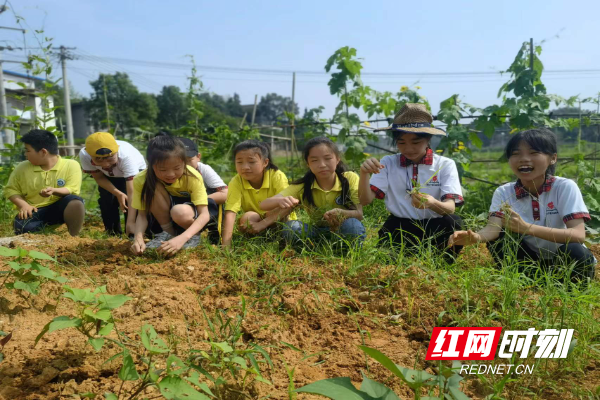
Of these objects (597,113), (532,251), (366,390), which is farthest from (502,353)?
(597,113)

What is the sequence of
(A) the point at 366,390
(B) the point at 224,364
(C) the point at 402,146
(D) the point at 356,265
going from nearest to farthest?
(A) the point at 366,390, (B) the point at 224,364, (D) the point at 356,265, (C) the point at 402,146

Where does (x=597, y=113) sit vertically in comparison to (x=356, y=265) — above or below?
above

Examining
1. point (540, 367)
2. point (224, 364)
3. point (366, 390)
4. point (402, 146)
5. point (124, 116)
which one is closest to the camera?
point (366, 390)

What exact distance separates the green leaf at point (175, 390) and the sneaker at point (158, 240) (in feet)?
6.28

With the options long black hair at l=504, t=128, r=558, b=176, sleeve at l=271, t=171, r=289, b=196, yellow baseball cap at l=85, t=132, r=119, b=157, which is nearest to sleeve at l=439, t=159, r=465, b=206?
long black hair at l=504, t=128, r=558, b=176

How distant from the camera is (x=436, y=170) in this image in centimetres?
301

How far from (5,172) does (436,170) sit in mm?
4824

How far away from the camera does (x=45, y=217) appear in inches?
161

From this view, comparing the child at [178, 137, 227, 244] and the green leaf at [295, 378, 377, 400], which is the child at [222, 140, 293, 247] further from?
the green leaf at [295, 378, 377, 400]

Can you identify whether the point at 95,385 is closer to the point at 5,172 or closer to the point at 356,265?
the point at 356,265

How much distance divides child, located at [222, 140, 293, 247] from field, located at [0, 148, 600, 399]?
35cm

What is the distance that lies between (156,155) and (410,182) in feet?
5.67

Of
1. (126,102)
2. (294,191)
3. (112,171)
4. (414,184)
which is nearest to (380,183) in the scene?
(414,184)

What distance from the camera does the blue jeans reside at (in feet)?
9.41
